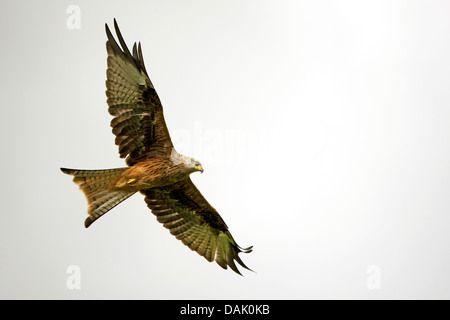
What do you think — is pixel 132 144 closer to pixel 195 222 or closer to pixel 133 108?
pixel 133 108

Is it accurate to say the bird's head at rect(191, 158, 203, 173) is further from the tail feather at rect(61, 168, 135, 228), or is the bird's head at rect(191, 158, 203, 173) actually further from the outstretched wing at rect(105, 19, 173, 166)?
the tail feather at rect(61, 168, 135, 228)

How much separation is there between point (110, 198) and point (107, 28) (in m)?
2.15

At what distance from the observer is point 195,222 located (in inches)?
402

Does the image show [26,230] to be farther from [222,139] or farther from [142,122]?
[142,122]

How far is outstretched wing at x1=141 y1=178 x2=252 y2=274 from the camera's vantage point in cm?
995

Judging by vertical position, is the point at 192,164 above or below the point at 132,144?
below

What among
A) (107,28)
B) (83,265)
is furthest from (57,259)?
(107,28)

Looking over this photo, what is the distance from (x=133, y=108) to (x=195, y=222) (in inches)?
83.0

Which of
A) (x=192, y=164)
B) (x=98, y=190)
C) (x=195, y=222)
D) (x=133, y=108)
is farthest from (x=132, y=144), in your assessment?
(x=195, y=222)

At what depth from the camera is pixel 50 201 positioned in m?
14.0

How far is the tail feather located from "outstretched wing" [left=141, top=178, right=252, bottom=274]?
93 centimetres

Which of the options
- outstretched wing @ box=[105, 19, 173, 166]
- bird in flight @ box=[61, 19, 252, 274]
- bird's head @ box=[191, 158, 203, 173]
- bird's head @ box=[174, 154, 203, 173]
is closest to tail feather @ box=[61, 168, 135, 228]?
bird in flight @ box=[61, 19, 252, 274]

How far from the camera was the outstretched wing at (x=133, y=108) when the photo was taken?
29.2 ft

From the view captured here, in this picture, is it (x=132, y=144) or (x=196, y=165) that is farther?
(x=132, y=144)
